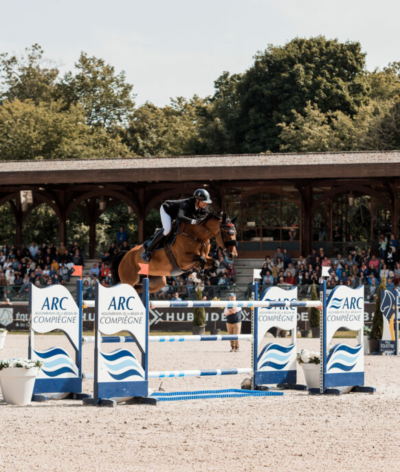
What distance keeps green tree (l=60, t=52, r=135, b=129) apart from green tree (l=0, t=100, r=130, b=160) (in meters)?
5.97

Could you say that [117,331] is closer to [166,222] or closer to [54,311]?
[54,311]

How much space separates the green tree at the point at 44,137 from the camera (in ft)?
147

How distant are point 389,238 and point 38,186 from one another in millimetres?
14050

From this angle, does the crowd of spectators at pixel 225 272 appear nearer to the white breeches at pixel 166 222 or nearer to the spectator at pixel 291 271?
the spectator at pixel 291 271

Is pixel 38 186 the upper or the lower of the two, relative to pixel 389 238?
upper

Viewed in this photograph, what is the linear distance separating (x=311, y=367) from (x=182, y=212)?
282cm

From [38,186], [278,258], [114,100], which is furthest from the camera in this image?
[114,100]

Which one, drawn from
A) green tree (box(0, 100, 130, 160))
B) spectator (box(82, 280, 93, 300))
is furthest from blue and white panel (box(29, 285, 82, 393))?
green tree (box(0, 100, 130, 160))

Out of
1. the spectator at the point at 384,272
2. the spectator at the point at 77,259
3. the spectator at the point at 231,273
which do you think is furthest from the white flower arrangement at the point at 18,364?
the spectator at the point at 77,259

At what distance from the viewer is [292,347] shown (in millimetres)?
10969

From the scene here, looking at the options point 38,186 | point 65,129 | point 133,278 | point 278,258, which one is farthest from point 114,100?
point 133,278

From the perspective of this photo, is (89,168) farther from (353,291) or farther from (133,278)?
(353,291)

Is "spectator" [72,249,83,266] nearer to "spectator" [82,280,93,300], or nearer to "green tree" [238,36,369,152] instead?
"spectator" [82,280,93,300]

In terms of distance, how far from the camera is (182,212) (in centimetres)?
1080
